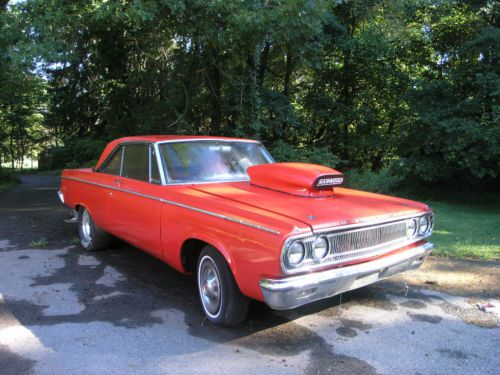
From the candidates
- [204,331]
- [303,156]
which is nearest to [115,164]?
[204,331]

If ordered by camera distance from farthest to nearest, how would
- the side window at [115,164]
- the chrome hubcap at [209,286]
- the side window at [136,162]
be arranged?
the side window at [115,164]
the side window at [136,162]
the chrome hubcap at [209,286]

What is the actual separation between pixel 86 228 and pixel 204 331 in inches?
130

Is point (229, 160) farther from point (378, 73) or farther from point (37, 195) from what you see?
point (378, 73)

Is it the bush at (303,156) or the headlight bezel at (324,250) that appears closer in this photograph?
the headlight bezel at (324,250)

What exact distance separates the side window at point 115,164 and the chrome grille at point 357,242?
10.3 feet

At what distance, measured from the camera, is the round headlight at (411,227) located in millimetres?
4167

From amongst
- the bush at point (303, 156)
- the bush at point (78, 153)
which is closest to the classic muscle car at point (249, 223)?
the bush at point (303, 156)

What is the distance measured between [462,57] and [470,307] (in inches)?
379

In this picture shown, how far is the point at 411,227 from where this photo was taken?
4227 millimetres

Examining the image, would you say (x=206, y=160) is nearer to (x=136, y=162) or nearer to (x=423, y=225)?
(x=136, y=162)

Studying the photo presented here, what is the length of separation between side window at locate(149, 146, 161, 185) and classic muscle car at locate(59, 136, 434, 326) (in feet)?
0.05

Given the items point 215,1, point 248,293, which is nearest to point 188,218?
point 248,293

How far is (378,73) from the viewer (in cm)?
1652

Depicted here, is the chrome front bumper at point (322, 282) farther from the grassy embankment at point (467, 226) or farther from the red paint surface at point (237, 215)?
the grassy embankment at point (467, 226)
